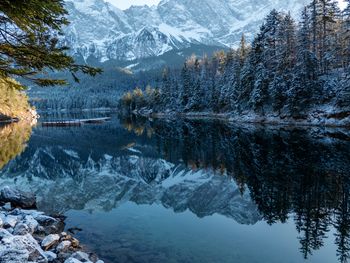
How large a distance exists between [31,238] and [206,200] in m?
10.4

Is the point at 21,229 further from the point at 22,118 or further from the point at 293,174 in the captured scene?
the point at 22,118

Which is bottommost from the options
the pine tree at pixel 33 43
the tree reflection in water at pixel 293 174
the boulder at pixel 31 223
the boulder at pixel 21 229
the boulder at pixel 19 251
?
the tree reflection in water at pixel 293 174

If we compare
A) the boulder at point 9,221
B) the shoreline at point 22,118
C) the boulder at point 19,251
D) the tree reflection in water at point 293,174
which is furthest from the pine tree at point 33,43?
the shoreline at point 22,118

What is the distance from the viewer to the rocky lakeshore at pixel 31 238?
871cm

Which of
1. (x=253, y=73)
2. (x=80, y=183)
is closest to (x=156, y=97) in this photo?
(x=253, y=73)

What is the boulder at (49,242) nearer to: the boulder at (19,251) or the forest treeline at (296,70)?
the boulder at (19,251)

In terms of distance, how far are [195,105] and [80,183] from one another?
80.9 m

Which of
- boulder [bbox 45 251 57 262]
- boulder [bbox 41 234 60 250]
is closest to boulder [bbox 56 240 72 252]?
boulder [bbox 41 234 60 250]

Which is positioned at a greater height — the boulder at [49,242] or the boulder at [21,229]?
the boulder at [21,229]

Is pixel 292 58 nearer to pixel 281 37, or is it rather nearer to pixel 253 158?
pixel 281 37

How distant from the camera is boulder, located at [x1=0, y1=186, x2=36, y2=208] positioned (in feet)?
53.7

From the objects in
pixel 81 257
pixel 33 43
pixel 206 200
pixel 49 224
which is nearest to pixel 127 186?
pixel 206 200

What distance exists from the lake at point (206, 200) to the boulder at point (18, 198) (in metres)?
1.11

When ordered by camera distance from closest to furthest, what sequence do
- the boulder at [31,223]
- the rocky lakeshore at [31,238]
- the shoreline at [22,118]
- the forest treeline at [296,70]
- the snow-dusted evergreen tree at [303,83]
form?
the rocky lakeshore at [31,238], the boulder at [31,223], the forest treeline at [296,70], the snow-dusted evergreen tree at [303,83], the shoreline at [22,118]
